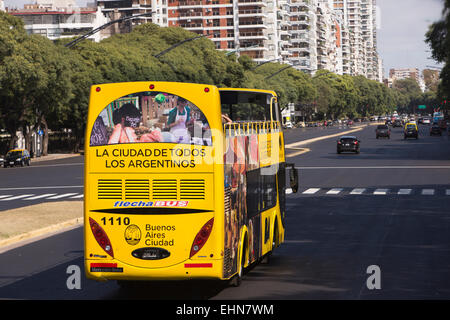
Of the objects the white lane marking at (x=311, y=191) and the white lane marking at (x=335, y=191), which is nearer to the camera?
the white lane marking at (x=335, y=191)

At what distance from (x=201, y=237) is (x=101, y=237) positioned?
1426mm

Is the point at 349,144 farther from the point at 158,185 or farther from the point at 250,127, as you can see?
the point at 158,185

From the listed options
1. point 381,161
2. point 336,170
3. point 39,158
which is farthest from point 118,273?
point 39,158

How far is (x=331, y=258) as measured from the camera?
16438mm

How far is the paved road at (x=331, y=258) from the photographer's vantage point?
13.0 meters

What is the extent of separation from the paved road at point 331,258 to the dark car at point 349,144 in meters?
31.9

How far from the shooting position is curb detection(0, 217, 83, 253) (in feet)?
65.3

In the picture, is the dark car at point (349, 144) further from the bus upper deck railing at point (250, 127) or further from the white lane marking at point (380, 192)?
the bus upper deck railing at point (250, 127)

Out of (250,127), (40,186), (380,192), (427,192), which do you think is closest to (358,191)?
(380,192)

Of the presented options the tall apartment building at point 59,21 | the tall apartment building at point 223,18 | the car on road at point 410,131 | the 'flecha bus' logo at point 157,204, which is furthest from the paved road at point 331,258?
the tall apartment building at point 223,18

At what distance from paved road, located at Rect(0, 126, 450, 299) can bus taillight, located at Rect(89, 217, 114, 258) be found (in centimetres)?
96

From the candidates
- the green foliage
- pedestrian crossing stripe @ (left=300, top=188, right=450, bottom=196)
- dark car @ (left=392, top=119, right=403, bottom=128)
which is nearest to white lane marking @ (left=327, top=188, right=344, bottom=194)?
pedestrian crossing stripe @ (left=300, top=188, right=450, bottom=196)

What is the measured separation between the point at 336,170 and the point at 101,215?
35573 millimetres
